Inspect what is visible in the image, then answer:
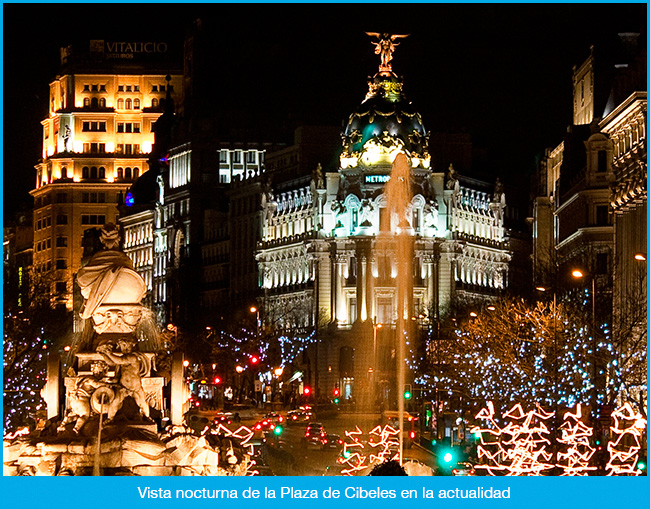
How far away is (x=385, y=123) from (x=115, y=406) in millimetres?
154717

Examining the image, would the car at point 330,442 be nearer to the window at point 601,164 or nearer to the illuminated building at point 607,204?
the illuminated building at point 607,204

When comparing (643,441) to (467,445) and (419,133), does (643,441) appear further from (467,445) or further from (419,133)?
(419,133)

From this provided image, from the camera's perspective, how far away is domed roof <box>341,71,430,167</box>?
643 feet

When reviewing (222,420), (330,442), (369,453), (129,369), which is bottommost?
(369,453)

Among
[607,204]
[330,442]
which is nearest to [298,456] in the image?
[330,442]

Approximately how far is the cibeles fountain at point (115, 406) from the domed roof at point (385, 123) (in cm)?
15230

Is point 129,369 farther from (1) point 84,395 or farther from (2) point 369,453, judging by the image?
(2) point 369,453

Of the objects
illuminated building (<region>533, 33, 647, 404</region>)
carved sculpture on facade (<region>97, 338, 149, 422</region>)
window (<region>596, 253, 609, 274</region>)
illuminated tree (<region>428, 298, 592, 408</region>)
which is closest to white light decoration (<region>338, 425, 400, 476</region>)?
illuminated tree (<region>428, 298, 592, 408</region>)

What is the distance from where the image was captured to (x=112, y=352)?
1671 inches

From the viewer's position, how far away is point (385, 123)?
19562cm

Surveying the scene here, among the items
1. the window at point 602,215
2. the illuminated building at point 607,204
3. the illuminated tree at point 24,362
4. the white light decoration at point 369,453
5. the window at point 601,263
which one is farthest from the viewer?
the window at point 602,215

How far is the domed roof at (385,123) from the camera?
643ft

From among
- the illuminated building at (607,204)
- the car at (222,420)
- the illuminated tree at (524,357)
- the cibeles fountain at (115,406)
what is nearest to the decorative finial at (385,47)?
the illuminated building at (607,204)

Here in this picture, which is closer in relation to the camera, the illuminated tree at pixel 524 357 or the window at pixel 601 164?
the illuminated tree at pixel 524 357
